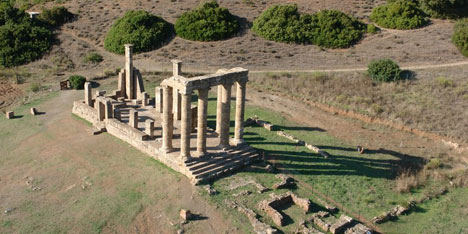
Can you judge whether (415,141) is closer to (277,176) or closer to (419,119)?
(419,119)

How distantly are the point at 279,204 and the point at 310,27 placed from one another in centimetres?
3223

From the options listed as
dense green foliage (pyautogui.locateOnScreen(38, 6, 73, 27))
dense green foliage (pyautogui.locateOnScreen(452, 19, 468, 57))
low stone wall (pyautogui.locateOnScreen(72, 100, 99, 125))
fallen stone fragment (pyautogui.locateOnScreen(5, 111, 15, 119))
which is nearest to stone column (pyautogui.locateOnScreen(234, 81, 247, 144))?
low stone wall (pyautogui.locateOnScreen(72, 100, 99, 125))

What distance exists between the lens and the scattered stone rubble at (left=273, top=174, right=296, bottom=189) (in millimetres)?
27109

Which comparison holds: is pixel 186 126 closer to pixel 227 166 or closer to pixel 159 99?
pixel 227 166

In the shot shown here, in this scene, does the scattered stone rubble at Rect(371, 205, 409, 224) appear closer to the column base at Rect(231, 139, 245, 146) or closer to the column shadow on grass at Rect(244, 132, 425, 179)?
the column shadow on grass at Rect(244, 132, 425, 179)

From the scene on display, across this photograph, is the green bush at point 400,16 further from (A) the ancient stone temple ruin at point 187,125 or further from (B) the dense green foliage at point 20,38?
(B) the dense green foliage at point 20,38

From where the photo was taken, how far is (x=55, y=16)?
2237 inches

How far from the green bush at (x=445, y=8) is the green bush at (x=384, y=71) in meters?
14.5

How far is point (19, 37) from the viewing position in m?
51.5

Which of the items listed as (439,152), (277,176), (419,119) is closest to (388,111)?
(419,119)

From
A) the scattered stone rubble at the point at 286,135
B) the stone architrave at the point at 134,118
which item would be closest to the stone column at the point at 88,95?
the stone architrave at the point at 134,118

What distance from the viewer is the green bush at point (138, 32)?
5166 cm

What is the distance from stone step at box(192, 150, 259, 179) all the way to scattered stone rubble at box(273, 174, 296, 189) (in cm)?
205

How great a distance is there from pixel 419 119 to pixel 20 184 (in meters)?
26.4
